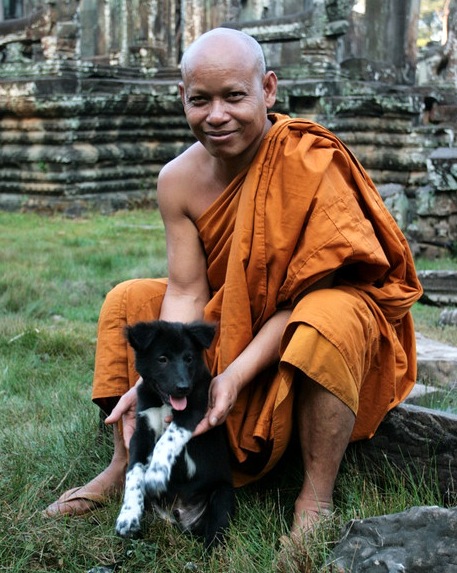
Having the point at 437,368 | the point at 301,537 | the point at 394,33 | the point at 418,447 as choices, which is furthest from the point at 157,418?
the point at 394,33

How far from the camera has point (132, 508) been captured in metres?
2.72

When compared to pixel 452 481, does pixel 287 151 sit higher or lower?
higher

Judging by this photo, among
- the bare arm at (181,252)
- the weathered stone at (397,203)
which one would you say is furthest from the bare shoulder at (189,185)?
the weathered stone at (397,203)

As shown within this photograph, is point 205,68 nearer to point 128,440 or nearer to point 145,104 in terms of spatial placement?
point 128,440

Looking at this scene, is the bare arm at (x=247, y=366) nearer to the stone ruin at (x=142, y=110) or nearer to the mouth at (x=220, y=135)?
the mouth at (x=220, y=135)

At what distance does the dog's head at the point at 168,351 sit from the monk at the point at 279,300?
0.39 feet

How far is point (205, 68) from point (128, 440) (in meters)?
1.17

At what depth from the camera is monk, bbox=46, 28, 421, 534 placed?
9.15 ft

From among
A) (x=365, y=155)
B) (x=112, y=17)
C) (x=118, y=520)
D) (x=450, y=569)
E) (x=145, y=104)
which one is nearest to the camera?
(x=450, y=569)

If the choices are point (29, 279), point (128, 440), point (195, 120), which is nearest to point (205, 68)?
point (195, 120)

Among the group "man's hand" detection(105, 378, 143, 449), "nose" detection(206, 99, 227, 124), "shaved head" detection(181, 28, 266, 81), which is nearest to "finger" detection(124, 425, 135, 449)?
"man's hand" detection(105, 378, 143, 449)

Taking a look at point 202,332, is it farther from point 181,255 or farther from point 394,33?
point 394,33

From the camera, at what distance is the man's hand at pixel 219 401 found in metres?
2.76

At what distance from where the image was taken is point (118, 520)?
273 cm
